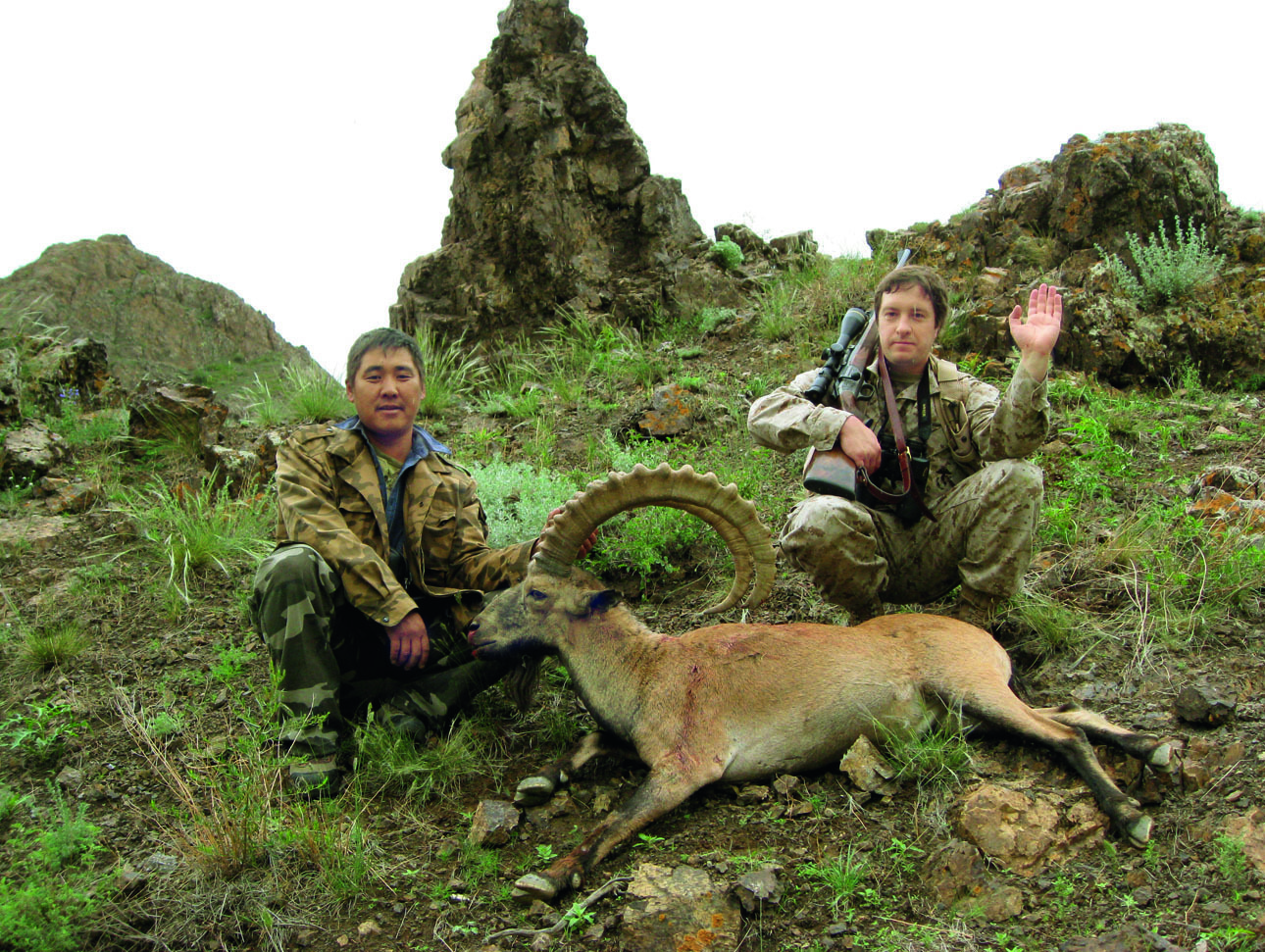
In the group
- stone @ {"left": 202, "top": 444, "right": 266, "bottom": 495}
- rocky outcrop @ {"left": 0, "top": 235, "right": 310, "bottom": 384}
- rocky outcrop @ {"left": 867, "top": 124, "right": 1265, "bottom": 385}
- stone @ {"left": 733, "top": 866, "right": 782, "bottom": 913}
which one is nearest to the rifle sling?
stone @ {"left": 733, "top": 866, "right": 782, "bottom": 913}

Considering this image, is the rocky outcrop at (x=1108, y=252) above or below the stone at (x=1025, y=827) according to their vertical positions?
above

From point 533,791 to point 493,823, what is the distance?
229mm

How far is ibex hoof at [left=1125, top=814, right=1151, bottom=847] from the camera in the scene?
111 inches

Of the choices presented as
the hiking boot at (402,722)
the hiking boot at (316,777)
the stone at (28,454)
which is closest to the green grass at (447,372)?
the stone at (28,454)

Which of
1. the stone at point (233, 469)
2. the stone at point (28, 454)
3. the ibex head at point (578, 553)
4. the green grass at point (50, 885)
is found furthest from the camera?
the stone at point (233, 469)

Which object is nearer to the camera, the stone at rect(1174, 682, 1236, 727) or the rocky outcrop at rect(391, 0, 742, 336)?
the stone at rect(1174, 682, 1236, 727)

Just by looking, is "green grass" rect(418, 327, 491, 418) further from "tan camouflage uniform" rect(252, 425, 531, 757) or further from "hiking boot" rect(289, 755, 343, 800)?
"hiking boot" rect(289, 755, 343, 800)

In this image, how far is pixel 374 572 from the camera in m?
3.59

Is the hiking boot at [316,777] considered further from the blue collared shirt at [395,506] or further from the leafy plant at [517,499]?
the leafy plant at [517,499]

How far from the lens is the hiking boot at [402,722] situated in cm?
379

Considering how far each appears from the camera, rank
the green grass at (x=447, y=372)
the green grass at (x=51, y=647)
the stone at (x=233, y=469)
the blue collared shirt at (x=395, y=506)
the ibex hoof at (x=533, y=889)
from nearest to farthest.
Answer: the ibex hoof at (x=533, y=889), the blue collared shirt at (x=395, y=506), the green grass at (x=51, y=647), the stone at (x=233, y=469), the green grass at (x=447, y=372)

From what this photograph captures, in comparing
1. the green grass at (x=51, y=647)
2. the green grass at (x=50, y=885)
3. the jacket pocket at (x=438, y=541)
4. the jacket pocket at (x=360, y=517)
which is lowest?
the green grass at (x=50, y=885)

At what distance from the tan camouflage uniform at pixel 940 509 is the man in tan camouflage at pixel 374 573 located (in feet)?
3.75

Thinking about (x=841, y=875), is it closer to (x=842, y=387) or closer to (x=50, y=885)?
(x=842, y=387)
